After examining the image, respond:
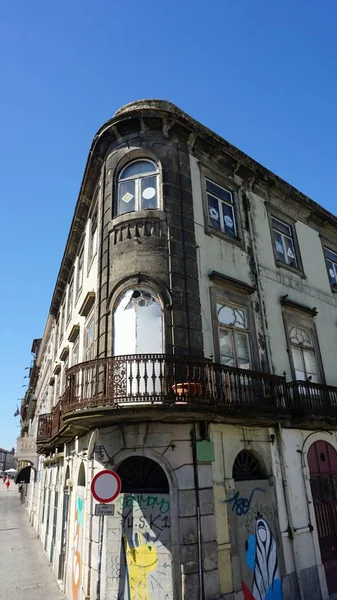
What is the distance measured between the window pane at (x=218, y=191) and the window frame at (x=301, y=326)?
12.3 ft

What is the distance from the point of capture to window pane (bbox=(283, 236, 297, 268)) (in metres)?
12.8

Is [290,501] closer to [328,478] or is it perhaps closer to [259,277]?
[328,478]

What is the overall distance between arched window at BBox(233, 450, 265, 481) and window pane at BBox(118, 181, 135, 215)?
6.58 m

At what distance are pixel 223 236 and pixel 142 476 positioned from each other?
6392 mm

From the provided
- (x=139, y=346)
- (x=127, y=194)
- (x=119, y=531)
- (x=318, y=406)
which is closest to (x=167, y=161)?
(x=127, y=194)

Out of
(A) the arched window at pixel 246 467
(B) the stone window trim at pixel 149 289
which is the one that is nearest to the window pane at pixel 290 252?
(B) the stone window trim at pixel 149 289

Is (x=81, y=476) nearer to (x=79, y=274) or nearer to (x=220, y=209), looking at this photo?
(x=79, y=274)

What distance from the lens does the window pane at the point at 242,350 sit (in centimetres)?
956

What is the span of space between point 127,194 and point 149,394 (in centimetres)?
561

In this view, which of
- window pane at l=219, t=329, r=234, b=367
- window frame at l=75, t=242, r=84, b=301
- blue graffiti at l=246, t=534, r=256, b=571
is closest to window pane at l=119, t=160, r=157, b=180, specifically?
window frame at l=75, t=242, r=84, b=301

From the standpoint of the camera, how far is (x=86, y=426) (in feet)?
26.0

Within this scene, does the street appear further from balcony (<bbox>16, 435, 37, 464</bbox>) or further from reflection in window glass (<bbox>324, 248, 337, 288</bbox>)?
reflection in window glass (<bbox>324, 248, 337, 288</bbox>)

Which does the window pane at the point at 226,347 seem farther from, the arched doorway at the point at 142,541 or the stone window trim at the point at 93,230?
the stone window trim at the point at 93,230

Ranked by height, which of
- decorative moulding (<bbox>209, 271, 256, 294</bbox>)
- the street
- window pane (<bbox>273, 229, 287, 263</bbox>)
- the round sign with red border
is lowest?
the street
